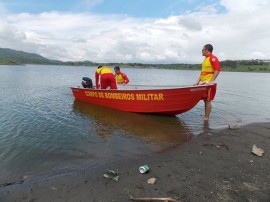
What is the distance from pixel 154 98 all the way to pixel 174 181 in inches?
237

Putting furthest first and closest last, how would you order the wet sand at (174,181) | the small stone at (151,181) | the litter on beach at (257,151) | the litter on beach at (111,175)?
the litter on beach at (257,151) < the litter on beach at (111,175) < the small stone at (151,181) < the wet sand at (174,181)

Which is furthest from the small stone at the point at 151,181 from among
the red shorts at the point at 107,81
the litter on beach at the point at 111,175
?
the red shorts at the point at 107,81

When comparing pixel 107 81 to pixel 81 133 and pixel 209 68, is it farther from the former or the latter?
pixel 209 68

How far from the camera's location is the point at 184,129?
958cm

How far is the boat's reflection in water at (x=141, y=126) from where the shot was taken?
8599mm

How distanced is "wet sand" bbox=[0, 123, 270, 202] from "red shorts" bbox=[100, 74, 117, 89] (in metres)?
6.79

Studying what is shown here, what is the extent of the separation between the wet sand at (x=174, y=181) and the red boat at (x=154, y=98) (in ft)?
10.9

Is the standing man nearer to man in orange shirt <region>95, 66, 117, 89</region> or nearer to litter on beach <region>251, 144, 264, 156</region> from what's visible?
litter on beach <region>251, 144, 264, 156</region>

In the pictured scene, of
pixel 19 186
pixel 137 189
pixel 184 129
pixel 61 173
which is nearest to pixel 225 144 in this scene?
pixel 184 129

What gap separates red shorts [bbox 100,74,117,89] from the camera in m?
12.9

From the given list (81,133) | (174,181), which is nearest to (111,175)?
(174,181)

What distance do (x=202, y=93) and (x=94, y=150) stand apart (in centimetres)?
450

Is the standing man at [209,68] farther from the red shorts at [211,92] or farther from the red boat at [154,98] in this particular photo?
the red boat at [154,98]

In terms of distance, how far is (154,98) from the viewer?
1088 centimetres
